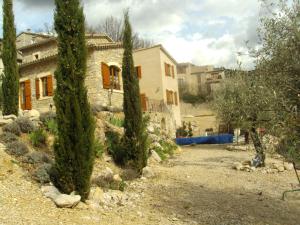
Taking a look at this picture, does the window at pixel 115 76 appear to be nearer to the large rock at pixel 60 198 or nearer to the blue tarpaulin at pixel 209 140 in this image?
the blue tarpaulin at pixel 209 140

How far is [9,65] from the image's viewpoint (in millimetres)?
17078

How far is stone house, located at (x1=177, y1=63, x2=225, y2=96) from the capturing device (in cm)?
6006

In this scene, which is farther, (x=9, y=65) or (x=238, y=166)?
(x=9, y=65)

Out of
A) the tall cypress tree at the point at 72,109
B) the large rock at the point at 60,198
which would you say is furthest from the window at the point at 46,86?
the large rock at the point at 60,198

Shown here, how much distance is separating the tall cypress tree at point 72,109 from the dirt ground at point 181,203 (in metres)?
0.79

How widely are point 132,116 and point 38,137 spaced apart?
11.3ft

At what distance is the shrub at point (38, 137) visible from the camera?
1219 cm

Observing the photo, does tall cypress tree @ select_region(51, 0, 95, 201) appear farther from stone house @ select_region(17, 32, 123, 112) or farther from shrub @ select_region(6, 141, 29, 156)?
stone house @ select_region(17, 32, 123, 112)

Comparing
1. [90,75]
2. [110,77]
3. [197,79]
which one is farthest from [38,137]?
[197,79]

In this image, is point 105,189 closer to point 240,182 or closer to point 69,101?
point 69,101

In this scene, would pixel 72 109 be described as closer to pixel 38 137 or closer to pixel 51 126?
pixel 38 137

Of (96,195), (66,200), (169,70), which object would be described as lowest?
(96,195)

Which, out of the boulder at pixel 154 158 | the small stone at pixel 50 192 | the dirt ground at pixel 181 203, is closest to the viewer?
Result: the dirt ground at pixel 181 203

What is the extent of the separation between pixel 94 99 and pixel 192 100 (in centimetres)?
3418
